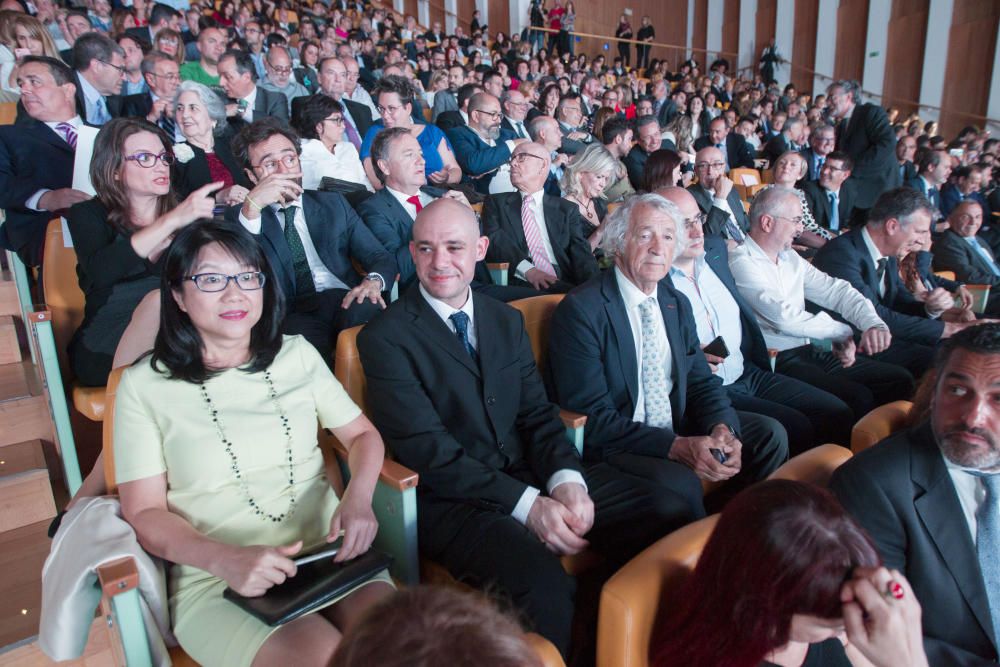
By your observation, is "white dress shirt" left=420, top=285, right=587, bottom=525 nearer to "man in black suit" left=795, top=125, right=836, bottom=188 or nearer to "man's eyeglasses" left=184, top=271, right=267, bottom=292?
"man's eyeglasses" left=184, top=271, right=267, bottom=292

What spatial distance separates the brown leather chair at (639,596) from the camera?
0.88 m

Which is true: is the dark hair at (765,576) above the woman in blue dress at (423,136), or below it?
below

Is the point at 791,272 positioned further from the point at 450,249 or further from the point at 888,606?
the point at 888,606

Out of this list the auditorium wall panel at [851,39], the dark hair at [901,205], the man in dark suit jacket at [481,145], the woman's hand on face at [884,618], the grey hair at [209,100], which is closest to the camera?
the woman's hand on face at [884,618]

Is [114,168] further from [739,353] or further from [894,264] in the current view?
[894,264]

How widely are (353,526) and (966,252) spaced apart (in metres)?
4.02

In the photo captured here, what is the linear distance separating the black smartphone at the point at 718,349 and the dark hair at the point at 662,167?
1281 millimetres

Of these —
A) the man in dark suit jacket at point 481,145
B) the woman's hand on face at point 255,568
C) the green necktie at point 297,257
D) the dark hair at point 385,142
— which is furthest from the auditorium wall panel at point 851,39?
the woman's hand on face at point 255,568

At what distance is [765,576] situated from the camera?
2.71ft

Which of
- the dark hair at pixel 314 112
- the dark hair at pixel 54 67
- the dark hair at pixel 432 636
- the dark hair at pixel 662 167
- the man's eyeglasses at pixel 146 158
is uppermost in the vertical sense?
the dark hair at pixel 54 67

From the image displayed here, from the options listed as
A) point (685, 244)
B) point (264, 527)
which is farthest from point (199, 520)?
point (685, 244)

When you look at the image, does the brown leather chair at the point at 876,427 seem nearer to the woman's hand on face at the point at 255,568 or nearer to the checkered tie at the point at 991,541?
the checkered tie at the point at 991,541

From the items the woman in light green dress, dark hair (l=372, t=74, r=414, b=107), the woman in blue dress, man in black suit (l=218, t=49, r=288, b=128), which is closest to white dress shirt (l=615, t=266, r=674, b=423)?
the woman in light green dress

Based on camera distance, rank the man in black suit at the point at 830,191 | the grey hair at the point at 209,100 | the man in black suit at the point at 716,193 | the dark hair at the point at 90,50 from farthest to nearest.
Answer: the man in black suit at the point at 830,191 < the man in black suit at the point at 716,193 < the dark hair at the point at 90,50 < the grey hair at the point at 209,100
